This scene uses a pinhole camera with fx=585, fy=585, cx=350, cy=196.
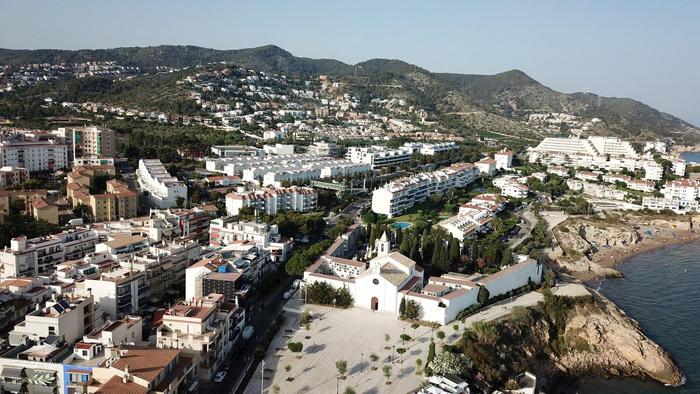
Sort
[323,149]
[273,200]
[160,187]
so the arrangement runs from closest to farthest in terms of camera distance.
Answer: [273,200]
[160,187]
[323,149]

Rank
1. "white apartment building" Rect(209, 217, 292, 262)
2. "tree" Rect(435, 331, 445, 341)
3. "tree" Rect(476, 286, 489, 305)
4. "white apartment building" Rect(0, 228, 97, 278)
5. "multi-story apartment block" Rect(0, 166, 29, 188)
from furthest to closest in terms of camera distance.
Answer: "multi-story apartment block" Rect(0, 166, 29, 188) < "white apartment building" Rect(209, 217, 292, 262) < "tree" Rect(476, 286, 489, 305) < "white apartment building" Rect(0, 228, 97, 278) < "tree" Rect(435, 331, 445, 341)

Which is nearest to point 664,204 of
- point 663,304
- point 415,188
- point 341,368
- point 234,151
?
point 415,188

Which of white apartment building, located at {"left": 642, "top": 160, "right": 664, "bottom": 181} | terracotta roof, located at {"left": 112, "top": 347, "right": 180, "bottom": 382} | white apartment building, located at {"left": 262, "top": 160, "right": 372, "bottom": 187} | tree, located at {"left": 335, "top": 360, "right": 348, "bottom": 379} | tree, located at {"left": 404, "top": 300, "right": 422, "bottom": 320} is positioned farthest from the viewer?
white apartment building, located at {"left": 642, "top": 160, "right": 664, "bottom": 181}

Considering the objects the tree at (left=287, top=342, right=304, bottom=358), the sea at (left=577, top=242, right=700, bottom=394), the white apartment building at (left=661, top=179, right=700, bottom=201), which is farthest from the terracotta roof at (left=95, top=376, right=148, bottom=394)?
the white apartment building at (left=661, top=179, right=700, bottom=201)

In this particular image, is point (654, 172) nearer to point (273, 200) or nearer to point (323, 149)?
point (323, 149)

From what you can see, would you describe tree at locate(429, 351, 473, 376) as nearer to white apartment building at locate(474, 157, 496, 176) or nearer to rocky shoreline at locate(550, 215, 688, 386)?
rocky shoreline at locate(550, 215, 688, 386)

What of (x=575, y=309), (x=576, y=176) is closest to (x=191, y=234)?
(x=575, y=309)
